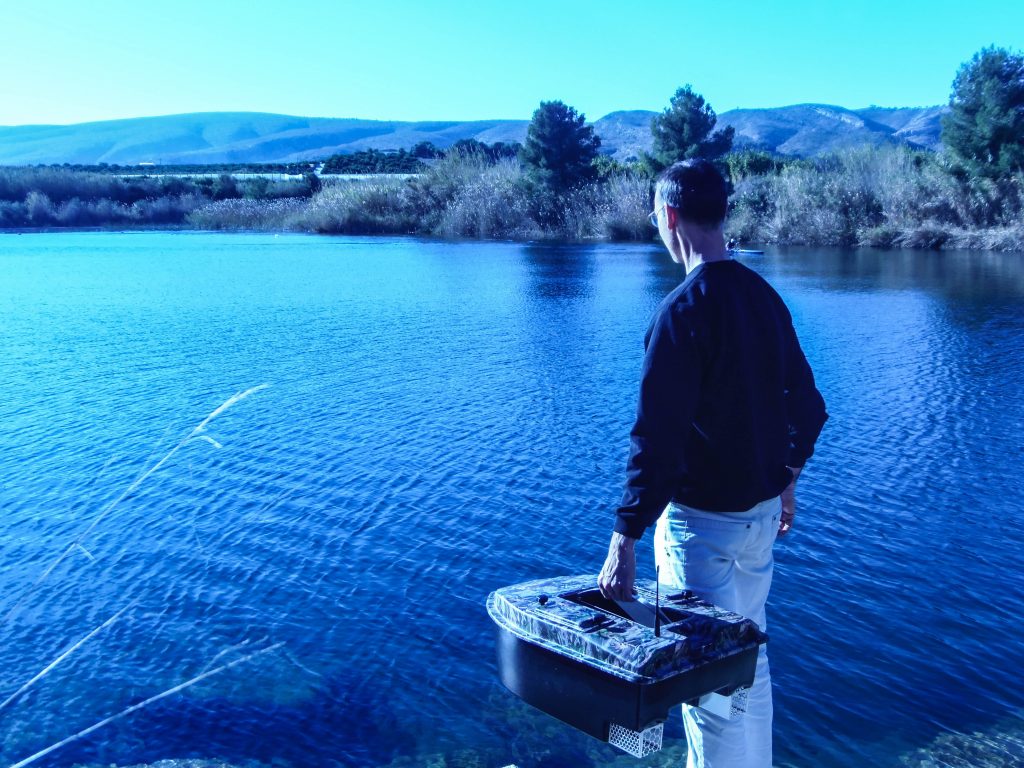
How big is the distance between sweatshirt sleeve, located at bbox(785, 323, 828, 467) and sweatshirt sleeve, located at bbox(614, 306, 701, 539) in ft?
2.33

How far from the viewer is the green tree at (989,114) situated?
40625 millimetres

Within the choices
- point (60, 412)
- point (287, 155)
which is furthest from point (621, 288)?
point (287, 155)

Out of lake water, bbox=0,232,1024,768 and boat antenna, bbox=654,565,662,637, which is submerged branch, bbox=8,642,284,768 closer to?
lake water, bbox=0,232,1024,768

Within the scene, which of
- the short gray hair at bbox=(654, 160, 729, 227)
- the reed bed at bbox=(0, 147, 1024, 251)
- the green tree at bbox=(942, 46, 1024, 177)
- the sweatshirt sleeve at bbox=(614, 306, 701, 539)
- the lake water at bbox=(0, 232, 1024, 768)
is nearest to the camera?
the sweatshirt sleeve at bbox=(614, 306, 701, 539)

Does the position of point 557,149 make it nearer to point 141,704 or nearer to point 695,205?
point 141,704

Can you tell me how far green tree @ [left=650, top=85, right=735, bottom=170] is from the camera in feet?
173

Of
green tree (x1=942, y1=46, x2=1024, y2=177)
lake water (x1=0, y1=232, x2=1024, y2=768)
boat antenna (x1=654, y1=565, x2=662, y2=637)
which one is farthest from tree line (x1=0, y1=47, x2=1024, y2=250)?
boat antenna (x1=654, y1=565, x2=662, y2=637)

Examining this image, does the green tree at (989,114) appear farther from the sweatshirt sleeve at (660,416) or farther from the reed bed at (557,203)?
the sweatshirt sleeve at (660,416)

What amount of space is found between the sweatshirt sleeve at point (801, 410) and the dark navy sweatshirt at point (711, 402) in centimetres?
15

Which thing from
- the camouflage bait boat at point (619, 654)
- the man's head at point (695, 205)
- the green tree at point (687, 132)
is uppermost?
the green tree at point (687, 132)

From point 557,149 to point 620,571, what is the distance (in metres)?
55.8

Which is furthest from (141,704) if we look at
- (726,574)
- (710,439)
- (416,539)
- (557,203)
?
(557,203)

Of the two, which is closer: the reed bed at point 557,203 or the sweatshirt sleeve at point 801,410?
the sweatshirt sleeve at point 801,410

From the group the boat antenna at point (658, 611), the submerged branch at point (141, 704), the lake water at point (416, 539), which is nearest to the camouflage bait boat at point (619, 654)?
the boat antenna at point (658, 611)
